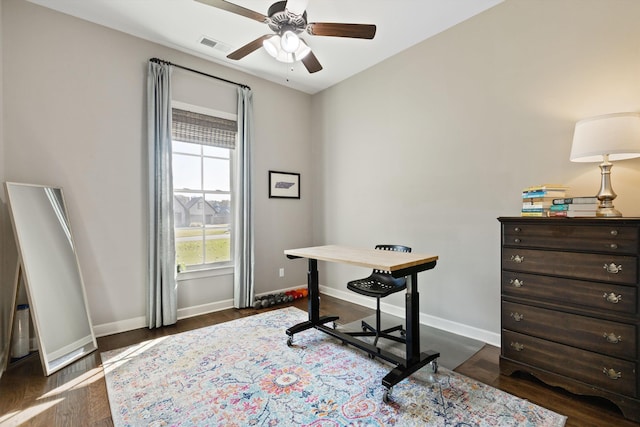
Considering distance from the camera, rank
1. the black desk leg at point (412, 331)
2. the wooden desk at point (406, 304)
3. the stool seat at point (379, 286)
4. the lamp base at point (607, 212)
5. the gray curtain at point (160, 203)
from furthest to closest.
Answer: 1. the gray curtain at point (160, 203)
2. the stool seat at point (379, 286)
3. the black desk leg at point (412, 331)
4. the wooden desk at point (406, 304)
5. the lamp base at point (607, 212)

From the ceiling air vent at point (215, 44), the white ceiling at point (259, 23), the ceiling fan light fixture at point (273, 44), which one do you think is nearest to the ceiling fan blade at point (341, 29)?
the ceiling fan light fixture at point (273, 44)

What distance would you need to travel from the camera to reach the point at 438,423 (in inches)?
66.0

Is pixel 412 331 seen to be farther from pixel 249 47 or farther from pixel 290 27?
pixel 249 47

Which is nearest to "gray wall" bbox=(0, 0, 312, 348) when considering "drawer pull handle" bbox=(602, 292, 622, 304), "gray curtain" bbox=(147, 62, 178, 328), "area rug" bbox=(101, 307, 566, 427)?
"gray curtain" bbox=(147, 62, 178, 328)

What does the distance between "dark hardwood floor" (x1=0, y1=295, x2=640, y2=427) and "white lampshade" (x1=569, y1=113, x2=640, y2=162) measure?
153 cm

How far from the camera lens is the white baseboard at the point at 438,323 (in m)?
2.72

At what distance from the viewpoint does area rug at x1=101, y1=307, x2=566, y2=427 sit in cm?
172

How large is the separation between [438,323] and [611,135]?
2151mm

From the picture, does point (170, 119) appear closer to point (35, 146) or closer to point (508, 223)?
point (35, 146)

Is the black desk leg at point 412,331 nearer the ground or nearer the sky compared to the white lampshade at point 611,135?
nearer the ground

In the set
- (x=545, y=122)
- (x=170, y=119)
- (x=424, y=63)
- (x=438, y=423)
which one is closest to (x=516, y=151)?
(x=545, y=122)

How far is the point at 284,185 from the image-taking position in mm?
4352

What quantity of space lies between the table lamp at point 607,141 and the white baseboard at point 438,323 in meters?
1.42

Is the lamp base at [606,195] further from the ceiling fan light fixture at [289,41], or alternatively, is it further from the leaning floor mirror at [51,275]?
the leaning floor mirror at [51,275]
